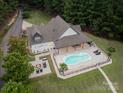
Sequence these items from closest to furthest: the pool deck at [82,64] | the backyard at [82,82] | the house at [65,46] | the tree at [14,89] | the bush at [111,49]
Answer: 1. the tree at [14,89]
2. the backyard at [82,82]
3. the pool deck at [82,64]
4. the house at [65,46]
5. the bush at [111,49]

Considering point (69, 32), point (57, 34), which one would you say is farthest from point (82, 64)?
point (57, 34)

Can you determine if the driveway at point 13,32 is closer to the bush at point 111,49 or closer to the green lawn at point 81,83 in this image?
the green lawn at point 81,83

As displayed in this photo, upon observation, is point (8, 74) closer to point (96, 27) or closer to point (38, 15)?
point (96, 27)

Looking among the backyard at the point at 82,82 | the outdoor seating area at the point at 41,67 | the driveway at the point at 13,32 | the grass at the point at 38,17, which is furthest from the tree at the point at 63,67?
the grass at the point at 38,17

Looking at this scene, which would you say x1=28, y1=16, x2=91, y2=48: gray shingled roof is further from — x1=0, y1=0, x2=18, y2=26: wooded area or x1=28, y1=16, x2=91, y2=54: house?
→ x1=0, y1=0, x2=18, y2=26: wooded area

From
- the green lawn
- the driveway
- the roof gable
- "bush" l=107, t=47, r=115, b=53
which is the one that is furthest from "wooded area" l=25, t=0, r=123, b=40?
the driveway

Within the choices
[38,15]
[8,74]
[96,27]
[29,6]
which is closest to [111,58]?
[96,27]
